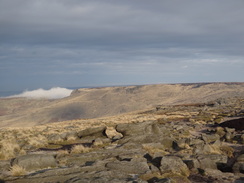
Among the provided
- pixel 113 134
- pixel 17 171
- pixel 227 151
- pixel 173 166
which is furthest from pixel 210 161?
pixel 113 134

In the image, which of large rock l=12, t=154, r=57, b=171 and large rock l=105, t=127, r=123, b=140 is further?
large rock l=105, t=127, r=123, b=140

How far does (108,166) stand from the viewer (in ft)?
45.8

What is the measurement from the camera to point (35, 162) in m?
14.3

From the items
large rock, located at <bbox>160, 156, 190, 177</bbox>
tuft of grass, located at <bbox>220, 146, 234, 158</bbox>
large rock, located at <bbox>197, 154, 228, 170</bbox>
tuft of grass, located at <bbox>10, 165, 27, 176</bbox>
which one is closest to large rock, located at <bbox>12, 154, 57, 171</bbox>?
tuft of grass, located at <bbox>10, 165, 27, 176</bbox>

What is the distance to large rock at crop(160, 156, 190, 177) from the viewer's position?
13.3m

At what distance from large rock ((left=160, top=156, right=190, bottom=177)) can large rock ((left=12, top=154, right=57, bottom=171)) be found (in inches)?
258

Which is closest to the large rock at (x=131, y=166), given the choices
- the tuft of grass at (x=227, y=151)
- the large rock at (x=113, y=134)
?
the tuft of grass at (x=227, y=151)

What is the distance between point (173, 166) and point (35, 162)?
799 cm

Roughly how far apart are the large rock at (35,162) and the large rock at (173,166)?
21.5 ft

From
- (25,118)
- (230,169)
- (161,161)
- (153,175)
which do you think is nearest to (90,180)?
(153,175)

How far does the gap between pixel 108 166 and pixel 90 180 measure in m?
3.21

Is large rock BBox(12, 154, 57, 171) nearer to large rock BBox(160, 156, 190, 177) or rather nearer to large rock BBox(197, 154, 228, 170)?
large rock BBox(160, 156, 190, 177)

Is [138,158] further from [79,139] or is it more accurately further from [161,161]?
[79,139]

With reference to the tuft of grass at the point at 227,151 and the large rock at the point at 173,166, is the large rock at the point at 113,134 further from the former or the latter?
the large rock at the point at 173,166
